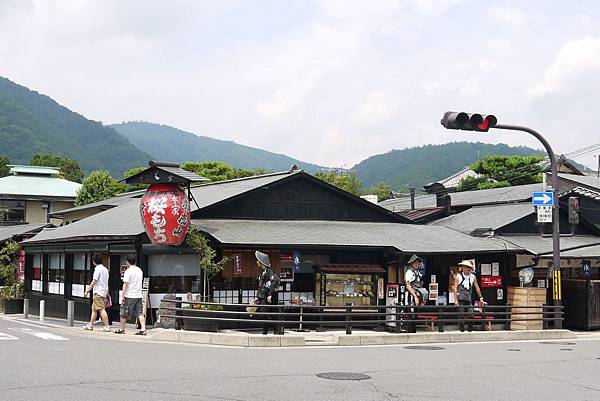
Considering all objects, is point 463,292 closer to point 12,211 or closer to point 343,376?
point 343,376

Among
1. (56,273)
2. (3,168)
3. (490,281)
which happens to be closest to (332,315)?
(490,281)

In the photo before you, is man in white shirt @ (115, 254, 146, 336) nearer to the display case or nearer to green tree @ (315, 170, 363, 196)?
the display case

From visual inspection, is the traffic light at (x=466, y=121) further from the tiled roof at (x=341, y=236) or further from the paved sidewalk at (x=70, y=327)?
the paved sidewalk at (x=70, y=327)

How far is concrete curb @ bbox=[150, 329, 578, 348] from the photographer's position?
54.2 ft

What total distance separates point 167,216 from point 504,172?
67793 mm

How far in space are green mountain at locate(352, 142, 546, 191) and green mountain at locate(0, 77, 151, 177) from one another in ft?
199

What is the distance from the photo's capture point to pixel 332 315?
18.5m

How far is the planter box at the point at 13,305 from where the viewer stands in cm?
2883

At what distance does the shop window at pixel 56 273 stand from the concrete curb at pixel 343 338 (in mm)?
9946

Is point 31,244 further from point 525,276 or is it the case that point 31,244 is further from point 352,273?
point 525,276

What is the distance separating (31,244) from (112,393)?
2048 cm

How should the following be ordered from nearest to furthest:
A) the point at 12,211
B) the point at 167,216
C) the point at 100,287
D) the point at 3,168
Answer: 1. the point at 100,287
2. the point at 167,216
3. the point at 12,211
4. the point at 3,168

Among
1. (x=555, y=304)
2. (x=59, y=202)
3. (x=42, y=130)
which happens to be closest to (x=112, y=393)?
(x=555, y=304)

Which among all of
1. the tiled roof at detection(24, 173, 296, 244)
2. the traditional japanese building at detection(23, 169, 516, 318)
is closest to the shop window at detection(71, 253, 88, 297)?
the traditional japanese building at detection(23, 169, 516, 318)
